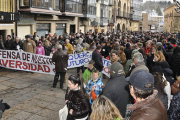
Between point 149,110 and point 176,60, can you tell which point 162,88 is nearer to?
point 149,110

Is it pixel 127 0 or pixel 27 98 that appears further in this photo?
pixel 127 0

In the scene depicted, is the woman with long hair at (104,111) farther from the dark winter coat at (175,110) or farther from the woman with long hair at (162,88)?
the woman with long hair at (162,88)

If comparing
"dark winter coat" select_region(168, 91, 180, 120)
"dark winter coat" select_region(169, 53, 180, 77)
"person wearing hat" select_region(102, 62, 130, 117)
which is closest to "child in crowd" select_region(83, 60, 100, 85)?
"person wearing hat" select_region(102, 62, 130, 117)

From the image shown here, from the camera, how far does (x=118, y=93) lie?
12.1 ft

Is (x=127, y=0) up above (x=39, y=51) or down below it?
above

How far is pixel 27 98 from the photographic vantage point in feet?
22.7

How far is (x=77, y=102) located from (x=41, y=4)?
1402 cm

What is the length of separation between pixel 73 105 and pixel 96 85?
98 centimetres

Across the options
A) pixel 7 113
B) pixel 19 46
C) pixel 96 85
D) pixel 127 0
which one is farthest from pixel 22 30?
pixel 127 0

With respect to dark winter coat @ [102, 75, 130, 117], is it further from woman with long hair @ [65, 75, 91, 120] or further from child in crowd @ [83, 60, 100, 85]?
child in crowd @ [83, 60, 100, 85]

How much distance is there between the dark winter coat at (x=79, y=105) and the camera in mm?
3694

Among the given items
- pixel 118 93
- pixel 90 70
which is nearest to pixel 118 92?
pixel 118 93

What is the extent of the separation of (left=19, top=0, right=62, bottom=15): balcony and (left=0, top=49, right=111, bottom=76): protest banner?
6.01 m

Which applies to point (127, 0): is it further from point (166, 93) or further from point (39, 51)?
point (166, 93)
